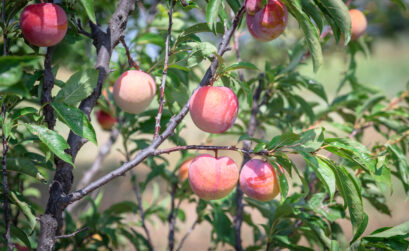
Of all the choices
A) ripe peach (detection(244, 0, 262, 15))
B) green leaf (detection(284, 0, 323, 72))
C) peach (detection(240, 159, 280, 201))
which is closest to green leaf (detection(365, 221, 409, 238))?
peach (detection(240, 159, 280, 201))

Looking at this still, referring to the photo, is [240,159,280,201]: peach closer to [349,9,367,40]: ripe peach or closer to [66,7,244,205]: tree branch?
[66,7,244,205]: tree branch

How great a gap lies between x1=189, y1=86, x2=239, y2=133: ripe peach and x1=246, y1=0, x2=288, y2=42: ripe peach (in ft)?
0.46

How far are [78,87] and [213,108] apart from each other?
0.24 meters

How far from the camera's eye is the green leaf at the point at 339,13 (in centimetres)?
60

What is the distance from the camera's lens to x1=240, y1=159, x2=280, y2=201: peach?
642 mm

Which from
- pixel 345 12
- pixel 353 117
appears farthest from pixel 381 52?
pixel 345 12

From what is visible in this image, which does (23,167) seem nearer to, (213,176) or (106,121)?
(213,176)

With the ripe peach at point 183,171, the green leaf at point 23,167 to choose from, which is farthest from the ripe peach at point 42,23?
the ripe peach at point 183,171

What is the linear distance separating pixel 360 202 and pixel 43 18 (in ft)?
1.95

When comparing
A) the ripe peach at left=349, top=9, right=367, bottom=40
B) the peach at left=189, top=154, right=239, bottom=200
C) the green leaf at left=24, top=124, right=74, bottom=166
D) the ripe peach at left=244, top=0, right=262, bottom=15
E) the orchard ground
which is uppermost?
the ripe peach at left=349, top=9, right=367, bottom=40

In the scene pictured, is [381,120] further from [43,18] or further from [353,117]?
[43,18]

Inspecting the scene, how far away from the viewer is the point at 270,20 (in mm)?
667

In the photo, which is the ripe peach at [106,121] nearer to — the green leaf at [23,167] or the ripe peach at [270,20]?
the green leaf at [23,167]

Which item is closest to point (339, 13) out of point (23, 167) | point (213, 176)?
point (213, 176)
